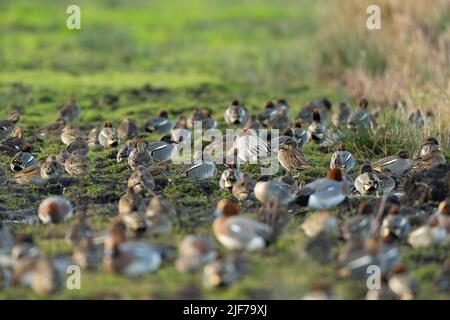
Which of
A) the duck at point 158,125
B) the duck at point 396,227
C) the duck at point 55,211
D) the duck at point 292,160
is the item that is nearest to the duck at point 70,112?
the duck at point 158,125

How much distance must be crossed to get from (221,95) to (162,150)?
594 cm

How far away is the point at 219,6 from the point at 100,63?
28.9 ft

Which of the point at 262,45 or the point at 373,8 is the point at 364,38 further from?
the point at 262,45

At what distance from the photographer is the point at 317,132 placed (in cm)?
1430

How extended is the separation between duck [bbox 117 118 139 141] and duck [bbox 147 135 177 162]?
5.17ft

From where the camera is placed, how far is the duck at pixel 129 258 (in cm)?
861

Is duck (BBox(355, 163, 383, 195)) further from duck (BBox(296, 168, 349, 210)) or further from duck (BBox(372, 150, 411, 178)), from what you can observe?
duck (BBox(296, 168, 349, 210))

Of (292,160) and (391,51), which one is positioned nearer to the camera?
(292,160)

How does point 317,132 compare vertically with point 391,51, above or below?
below

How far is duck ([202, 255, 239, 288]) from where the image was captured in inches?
332

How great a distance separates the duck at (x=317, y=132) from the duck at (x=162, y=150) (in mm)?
2226

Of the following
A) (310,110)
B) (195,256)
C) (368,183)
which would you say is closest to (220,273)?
(195,256)

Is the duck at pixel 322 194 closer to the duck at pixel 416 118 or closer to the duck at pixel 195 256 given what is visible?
the duck at pixel 195 256

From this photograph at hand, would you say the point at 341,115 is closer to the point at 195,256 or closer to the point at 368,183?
the point at 368,183
